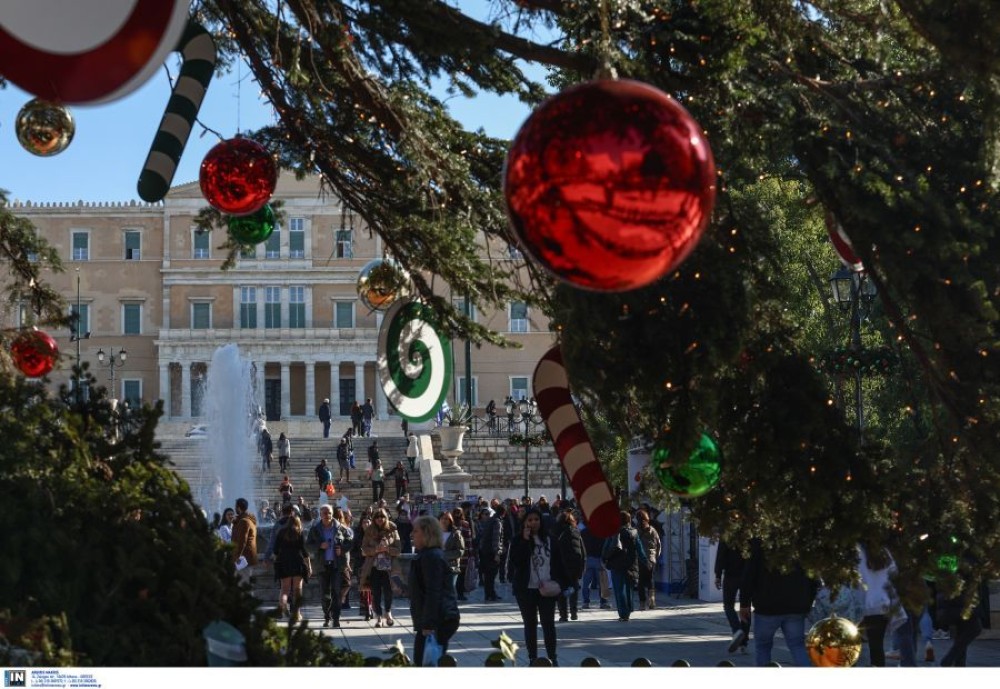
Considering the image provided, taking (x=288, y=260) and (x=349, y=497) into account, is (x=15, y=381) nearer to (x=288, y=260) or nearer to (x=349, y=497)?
(x=349, y=497)

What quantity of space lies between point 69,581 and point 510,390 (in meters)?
56.8

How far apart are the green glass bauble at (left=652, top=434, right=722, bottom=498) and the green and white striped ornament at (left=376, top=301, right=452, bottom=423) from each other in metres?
1.73

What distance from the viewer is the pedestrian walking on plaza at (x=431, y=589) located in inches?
363

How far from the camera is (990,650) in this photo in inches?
485

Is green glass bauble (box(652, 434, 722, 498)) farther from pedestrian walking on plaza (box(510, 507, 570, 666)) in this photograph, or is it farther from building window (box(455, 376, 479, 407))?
building window (box(455, 376, 479, 407))

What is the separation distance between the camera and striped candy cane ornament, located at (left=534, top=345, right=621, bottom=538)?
18.0 ft

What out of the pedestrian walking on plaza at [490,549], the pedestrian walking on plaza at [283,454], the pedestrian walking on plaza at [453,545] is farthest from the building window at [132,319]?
the pedestrian walking on plaza at [453,545]

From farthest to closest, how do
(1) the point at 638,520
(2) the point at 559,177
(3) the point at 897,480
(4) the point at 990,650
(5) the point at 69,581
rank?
(1) the point at 638,520
(4) the point at 990,650
(3) the point at 897,480
(5) the point at 69,581
(2) the point at 559,177

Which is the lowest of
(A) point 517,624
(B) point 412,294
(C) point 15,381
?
(A) point 517,624

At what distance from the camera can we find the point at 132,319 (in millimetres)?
61250

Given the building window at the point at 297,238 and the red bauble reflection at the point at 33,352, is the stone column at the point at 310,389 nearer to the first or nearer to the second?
the building window at the point at 297,238

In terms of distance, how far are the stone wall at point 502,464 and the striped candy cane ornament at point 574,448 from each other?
36.7 metres

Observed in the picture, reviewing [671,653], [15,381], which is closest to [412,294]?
[15,381]

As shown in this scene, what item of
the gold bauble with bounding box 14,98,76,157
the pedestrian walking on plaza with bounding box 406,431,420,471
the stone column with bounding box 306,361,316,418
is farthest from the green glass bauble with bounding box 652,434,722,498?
the stone column with bounding box 306,361,316,418
